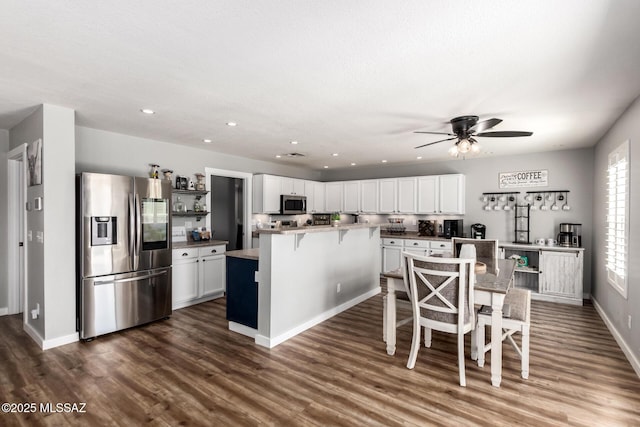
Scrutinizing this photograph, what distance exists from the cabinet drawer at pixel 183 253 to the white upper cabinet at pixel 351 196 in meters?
3.86

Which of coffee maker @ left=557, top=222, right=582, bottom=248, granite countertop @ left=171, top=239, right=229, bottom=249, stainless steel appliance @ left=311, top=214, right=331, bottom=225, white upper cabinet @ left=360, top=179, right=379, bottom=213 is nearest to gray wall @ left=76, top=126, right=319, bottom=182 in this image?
granite countertop @ left=171, top=239, right=229, bottom=249

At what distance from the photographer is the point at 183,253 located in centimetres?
464

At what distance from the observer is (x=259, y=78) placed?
2545mm

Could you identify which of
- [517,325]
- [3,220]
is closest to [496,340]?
[517,325]

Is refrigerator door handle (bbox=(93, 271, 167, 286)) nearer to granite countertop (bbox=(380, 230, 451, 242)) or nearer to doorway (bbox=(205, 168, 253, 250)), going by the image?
doorway (bbox=(205, 168, 253, 250))

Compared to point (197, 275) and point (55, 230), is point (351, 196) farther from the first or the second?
point (55, 230)

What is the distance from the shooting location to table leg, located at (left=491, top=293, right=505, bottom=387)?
263cm

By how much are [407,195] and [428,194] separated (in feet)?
1.43

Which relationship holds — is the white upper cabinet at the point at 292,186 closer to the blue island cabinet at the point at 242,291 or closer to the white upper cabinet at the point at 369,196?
the white upper cabinet at the point at 369,196

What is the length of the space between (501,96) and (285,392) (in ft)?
10.1

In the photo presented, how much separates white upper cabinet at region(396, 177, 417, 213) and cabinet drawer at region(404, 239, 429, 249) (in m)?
0.69

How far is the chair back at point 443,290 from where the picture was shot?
2.63m

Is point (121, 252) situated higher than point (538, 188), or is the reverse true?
point (538, 188)

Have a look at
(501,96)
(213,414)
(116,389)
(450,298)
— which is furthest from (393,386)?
(501,96)
